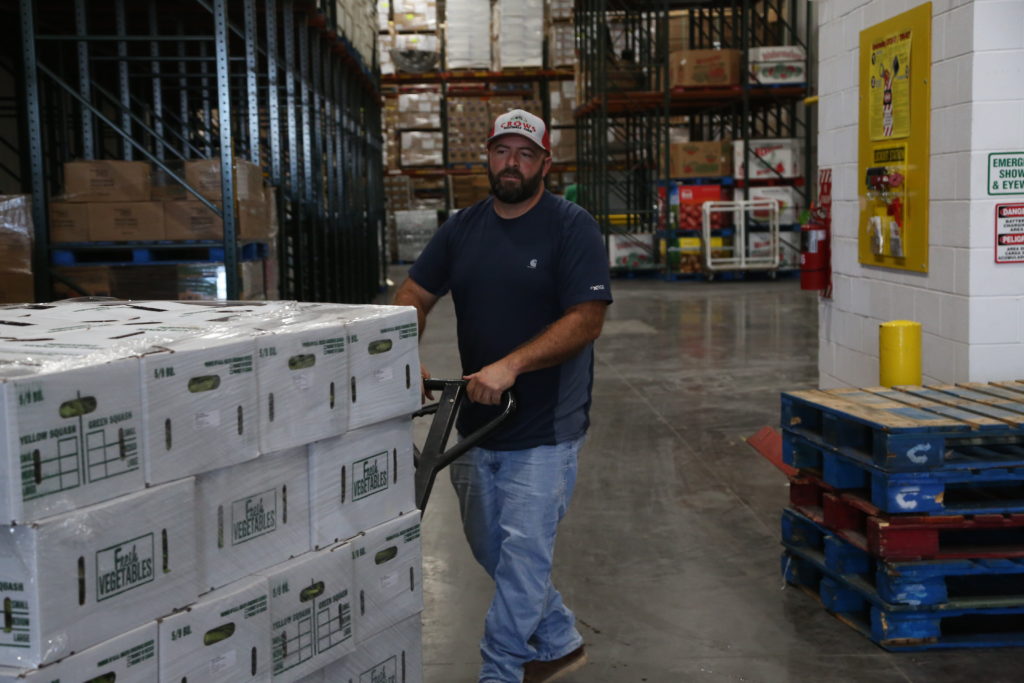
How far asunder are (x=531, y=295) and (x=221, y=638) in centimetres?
169

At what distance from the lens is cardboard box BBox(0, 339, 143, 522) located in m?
1.94

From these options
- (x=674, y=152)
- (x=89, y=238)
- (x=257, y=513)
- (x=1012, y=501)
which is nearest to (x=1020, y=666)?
(x=1012, y=501)

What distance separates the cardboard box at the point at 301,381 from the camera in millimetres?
2486

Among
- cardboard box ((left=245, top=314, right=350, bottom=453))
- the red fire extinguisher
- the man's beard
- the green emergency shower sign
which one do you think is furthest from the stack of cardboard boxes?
cardboard box ((left=245, top=314, right=350, bottom=453))

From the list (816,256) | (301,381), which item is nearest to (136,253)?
(816,256)

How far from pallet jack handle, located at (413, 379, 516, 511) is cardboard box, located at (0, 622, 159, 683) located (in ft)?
3.20

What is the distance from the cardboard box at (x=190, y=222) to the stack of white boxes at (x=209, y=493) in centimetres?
464

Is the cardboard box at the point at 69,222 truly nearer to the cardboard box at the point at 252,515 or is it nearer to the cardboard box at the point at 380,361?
the cardboard box at the point at 380,361

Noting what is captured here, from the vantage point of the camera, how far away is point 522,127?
12.0ft

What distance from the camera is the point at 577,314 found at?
359cm

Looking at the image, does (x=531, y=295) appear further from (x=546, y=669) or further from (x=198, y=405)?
(x=198, y=405)

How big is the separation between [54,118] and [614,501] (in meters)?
8.92

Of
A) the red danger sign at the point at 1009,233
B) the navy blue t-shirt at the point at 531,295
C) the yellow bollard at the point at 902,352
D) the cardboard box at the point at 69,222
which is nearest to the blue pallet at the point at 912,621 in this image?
the yellow bollard at the point at 902,352

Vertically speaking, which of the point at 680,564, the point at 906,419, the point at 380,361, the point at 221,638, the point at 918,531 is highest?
the point at 380,361
